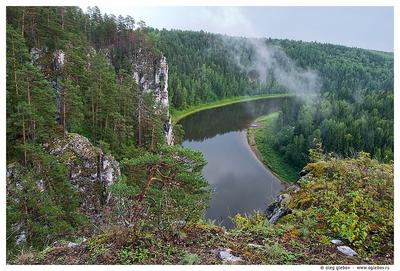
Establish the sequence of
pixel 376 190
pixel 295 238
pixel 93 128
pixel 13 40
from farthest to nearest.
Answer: pixel 93 128 < pixel 13 40 < pixel 376 190 < pixel 295 238

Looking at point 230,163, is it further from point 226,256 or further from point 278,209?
point 226,256

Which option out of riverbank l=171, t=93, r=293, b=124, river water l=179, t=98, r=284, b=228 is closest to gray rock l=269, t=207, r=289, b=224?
river water l=179, t=98, r=284, b=228

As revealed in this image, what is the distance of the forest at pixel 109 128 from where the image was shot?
798 centimetres

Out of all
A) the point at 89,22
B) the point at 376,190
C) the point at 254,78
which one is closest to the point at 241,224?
the point at 376,190

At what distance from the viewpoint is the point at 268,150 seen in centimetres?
5650

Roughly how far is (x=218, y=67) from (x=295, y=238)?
113971 mm

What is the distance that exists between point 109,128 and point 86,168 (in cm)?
663

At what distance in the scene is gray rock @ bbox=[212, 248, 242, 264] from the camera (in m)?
6.28

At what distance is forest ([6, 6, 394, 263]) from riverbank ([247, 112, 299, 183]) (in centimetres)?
167

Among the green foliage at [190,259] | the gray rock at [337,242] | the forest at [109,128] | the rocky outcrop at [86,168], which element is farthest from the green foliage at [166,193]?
the rocky outcrop at [86,168]

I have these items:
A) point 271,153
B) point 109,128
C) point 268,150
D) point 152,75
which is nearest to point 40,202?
point 109,128

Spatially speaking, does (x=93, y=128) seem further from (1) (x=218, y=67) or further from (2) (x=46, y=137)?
(1) (x=218, y=67)

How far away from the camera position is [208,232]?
723 cm

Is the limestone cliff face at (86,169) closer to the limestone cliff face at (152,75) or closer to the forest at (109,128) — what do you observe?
the forest at (109,128)
